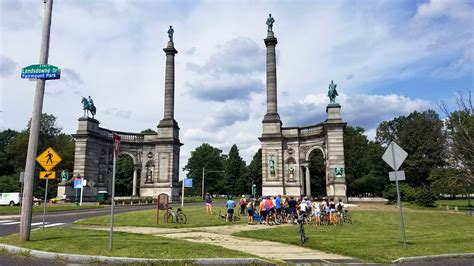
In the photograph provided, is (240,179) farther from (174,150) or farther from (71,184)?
(71,184)

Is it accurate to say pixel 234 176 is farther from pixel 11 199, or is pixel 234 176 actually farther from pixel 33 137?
pixel 33 137

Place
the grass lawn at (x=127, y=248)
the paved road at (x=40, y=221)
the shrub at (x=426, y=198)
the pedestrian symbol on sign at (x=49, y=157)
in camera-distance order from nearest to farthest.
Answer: the grass lawn at (x=127, y=248) → the pedestrian symbol on sign at (x=49, y=157) → the paved road at (x=40, y=221) → the shrub at (x=426, y=198)

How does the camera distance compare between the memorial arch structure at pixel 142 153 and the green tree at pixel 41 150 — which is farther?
the green tree at pixel 41 150

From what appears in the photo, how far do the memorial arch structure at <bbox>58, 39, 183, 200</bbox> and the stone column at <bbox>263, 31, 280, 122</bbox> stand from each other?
14946mm

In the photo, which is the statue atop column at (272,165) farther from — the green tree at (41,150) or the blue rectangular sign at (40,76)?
the green tree at (41,150)

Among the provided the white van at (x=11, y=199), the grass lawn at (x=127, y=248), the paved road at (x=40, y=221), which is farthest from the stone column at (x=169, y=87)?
the grass lawn at (x=127, y=248)

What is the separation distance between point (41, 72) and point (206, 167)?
108818 mm

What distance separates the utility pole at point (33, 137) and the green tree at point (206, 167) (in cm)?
10527

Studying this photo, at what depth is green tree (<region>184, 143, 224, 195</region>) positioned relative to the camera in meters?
120

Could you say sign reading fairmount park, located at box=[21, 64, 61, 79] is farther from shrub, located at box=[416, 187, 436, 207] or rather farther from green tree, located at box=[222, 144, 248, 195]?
green tree, located at box=[222, 144, 248, 195]

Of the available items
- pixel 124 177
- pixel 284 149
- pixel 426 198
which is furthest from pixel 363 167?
pixel 124 177

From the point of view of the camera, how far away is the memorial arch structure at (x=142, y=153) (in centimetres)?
4960

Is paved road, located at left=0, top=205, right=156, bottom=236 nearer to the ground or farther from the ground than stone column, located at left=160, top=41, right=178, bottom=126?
nearer to the ground

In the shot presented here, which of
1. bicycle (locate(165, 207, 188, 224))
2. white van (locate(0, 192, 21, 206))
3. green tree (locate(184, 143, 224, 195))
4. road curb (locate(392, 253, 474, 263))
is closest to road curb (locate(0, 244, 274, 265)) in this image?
road curb (locate(392, 253, 474, 263))
